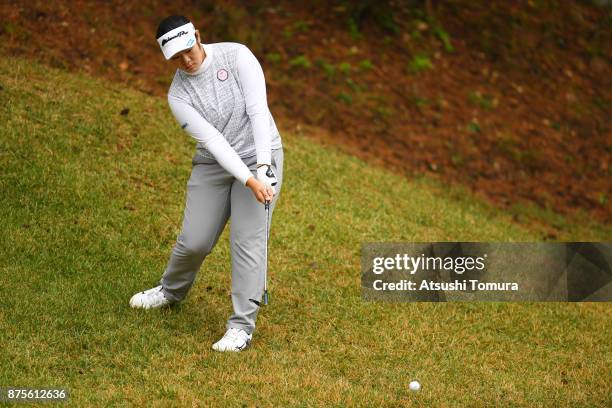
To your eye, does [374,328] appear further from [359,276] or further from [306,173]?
[306,173]

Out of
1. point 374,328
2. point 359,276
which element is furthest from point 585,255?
point 374,328

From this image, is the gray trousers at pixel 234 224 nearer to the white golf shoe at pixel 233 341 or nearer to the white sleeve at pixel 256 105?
the white golf shoe at pixel 233 341

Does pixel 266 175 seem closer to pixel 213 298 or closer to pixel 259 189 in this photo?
pixel 259 189

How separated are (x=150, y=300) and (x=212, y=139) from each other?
1542mm

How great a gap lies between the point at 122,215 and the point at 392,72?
6.39 m

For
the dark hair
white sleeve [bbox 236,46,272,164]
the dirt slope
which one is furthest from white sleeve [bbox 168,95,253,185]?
the dirt slope

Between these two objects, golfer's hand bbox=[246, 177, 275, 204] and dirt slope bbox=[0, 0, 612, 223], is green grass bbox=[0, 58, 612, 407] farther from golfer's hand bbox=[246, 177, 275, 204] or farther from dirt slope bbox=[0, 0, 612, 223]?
golfer's hand bbox=[246, 177, 275, 204]

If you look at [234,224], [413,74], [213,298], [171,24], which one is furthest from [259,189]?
[413,74]

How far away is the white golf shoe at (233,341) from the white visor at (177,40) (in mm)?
1946

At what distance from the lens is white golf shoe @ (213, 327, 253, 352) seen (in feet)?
20.3

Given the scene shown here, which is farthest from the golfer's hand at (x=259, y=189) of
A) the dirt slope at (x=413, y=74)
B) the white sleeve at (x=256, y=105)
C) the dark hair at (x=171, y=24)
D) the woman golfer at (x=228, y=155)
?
the dirt slope at (x=413, y=74)

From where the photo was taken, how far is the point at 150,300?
21.9 ft

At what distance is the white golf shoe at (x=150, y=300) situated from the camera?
6680 mm

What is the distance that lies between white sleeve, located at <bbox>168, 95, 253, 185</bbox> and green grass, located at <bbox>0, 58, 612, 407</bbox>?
1.33 m
